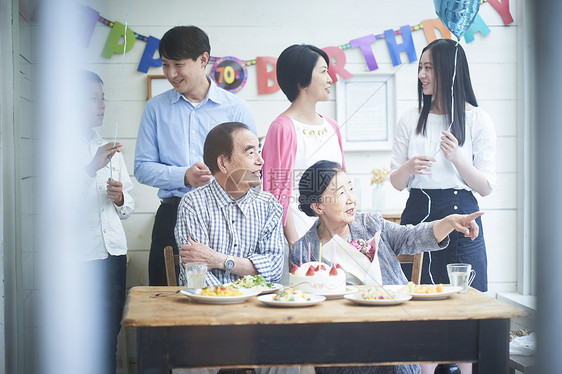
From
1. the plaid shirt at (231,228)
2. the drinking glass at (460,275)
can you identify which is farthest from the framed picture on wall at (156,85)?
the drinking glass at (460,275)

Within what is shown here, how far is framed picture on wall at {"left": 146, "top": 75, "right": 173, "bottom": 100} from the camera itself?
1532 millimetres

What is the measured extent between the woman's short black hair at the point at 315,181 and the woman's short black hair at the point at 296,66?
197 mm

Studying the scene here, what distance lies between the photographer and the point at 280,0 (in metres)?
1.53

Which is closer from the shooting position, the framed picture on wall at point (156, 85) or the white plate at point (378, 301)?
the white plate at point (378, 301)

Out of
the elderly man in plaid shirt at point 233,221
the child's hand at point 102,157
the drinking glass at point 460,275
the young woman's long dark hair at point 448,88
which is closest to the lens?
the drinking glass at point 460,275

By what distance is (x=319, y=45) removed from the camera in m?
1.55

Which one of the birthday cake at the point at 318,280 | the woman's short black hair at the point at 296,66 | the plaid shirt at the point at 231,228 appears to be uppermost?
the woman's short black hair at the point at 296,66

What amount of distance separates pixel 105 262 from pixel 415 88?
3.09ft

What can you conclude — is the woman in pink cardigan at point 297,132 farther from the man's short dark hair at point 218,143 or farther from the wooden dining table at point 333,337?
the wooden dining table at point 333,337

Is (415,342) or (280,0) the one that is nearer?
(415,342)

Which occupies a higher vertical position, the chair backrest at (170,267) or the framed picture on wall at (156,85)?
the framed picture on wall at (156,85)

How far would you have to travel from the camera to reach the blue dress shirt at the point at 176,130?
1536mm

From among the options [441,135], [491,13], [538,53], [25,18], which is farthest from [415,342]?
[25,18]

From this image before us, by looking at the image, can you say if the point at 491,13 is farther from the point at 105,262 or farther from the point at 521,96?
the point at 105,262
